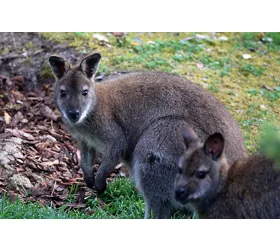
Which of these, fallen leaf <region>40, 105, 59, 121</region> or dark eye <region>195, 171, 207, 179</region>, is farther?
fallen leaf <region>40, 105, 59, 121</region>

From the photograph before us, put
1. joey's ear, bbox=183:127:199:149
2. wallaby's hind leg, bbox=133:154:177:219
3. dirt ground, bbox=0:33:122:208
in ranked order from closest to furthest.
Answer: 1. joey's ear, bbox=183:127:199:149
2. wallaby's hind leg, bbox=133:154:177:219
3. dirt ground, bbox=0:33:122:208

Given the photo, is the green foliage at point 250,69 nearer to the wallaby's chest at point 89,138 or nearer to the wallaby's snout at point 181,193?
the wallaby's chest at point 89,138

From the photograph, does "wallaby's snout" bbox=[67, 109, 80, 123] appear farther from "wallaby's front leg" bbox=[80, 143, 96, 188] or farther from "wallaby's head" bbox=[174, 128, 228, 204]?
"wallaby's head" bbox=[174, 128, 228, 204]

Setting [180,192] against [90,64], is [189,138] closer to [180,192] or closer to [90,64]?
[180,192]

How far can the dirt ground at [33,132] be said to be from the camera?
684cm

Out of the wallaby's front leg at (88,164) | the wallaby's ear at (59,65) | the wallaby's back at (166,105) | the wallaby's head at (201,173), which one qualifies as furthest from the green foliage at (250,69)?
the wallaby's head at (201,173)

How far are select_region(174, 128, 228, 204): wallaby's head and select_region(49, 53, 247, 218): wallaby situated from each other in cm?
61

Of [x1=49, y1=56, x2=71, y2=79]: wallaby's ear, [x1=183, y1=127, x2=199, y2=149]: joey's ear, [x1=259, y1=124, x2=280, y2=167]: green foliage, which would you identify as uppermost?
[x1=259, y1=124, x2=280, y2=167]: green foliage

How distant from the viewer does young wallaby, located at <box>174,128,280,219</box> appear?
5.16m

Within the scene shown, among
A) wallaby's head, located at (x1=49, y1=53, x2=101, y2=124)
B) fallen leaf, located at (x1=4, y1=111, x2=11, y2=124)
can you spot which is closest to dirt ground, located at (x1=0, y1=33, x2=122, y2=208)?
fallen leaf, located at (x1=4, y1=111, x2=11, y2=124)

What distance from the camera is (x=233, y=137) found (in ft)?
19.8

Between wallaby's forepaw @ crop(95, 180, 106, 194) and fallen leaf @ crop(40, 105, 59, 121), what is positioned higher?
fallen leaf @ crop(40, 105, 59, 121)

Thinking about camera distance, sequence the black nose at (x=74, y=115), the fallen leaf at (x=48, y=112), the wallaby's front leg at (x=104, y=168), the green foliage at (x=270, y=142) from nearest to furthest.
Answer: the green foliage at (x=270, y=142), the black nose at (x=74, y=115), the wallaby's front leg at (x=104, y=168), the fallen leaf at (x=48, y=112)
